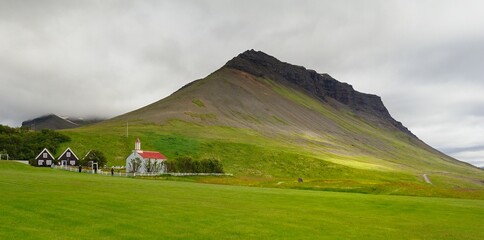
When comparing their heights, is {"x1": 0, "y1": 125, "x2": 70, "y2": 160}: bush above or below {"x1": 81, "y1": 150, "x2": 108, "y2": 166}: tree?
above

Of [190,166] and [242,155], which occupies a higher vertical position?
[242,155]

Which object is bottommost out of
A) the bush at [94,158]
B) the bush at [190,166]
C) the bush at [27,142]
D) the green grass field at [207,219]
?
the green grass field at [207,219]

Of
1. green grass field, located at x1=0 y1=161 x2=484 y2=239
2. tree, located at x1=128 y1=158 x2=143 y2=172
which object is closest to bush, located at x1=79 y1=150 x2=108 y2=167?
tree, located at x1=128 y1=158 x2=143 y2=172

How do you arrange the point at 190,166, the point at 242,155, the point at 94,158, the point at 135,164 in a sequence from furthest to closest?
the point at 242,155 → the point at 94,158 → the point at 135,164 → the point at 190,166

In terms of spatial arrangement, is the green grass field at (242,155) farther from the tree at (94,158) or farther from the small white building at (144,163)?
the small white building at (144,163)

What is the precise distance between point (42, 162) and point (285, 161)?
80544 mm

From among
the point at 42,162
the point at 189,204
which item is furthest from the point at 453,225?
the point at 42,162

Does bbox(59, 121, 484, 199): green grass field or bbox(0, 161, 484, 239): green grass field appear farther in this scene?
bbox(59, 121, 484, 199): green grass field

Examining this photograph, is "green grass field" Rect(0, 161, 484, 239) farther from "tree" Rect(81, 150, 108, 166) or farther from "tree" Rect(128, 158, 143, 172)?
"tree" Rect(81, 150, 108, 166)

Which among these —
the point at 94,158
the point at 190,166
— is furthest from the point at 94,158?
the point at 190,166

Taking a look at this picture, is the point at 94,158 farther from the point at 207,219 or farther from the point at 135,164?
the point at 207,219

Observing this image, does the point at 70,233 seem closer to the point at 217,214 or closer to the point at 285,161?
the point at 217,214

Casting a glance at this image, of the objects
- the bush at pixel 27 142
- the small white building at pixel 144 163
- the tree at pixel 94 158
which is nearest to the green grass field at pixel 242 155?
the bush at pixel 27 142

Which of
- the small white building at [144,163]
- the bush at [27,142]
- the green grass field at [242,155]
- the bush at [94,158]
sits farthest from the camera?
the green grass field at [242,155]
